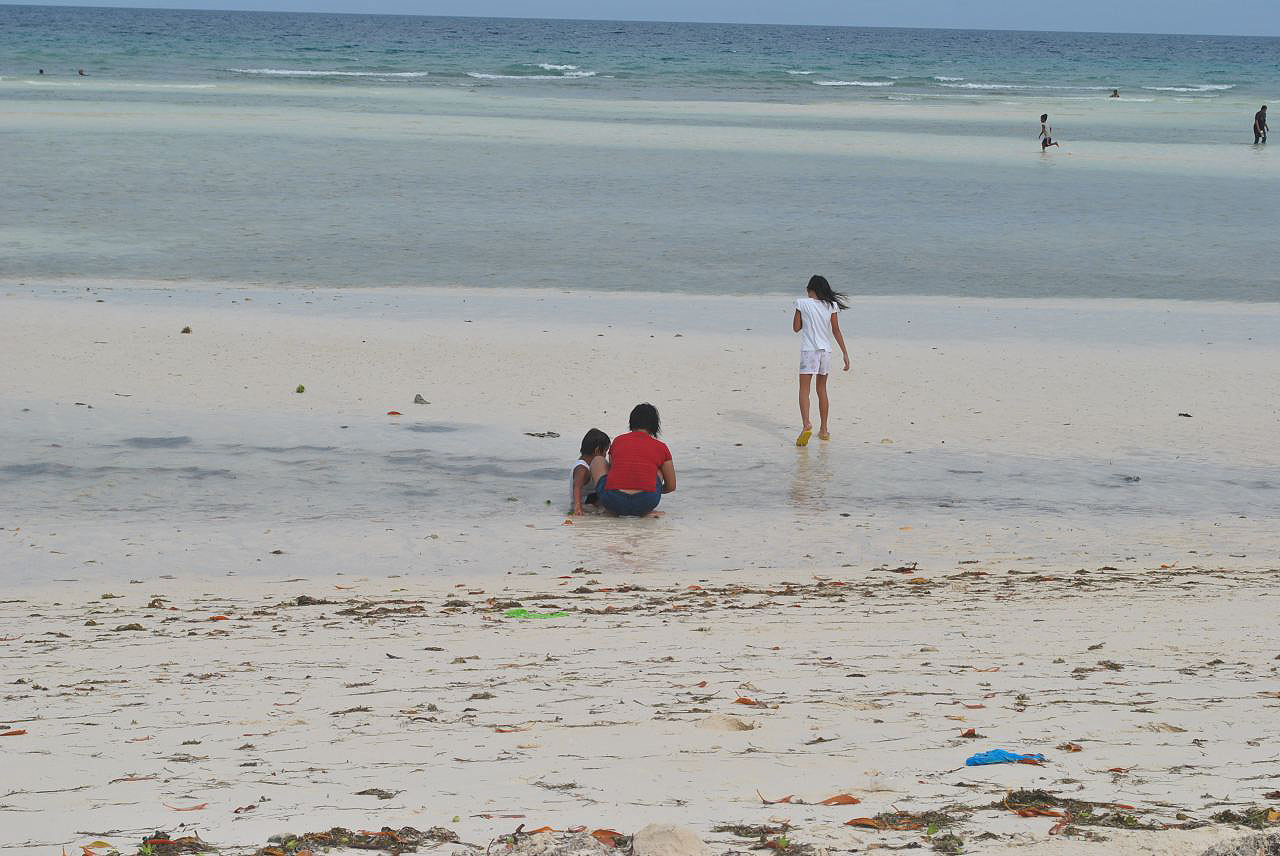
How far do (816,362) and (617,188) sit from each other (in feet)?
59.5

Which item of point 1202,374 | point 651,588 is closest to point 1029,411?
point 1202,374

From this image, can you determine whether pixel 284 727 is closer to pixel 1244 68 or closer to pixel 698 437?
pixel 698 437

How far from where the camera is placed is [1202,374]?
14.0 metres

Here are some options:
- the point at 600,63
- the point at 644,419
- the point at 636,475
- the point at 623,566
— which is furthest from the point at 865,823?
the point at 600,63

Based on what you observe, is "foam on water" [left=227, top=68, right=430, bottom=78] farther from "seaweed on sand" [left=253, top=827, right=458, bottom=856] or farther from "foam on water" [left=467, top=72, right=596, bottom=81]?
"seaweed on sand" [left=253, top=827, right=458, bottom=856]

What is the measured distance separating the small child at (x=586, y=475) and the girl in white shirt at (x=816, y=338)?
7.22 feet

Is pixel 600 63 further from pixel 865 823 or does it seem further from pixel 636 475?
pixel 865 823

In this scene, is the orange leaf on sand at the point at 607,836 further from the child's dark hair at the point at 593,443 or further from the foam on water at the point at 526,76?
the foam on water at the point at 526,76

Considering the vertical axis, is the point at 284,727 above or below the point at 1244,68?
below

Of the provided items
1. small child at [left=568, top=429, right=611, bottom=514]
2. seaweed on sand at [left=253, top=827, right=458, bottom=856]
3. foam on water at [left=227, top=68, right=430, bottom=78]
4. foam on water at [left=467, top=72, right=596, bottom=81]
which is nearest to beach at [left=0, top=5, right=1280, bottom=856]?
seaweed on sand at [left=253, top=827, right=458, bottom=856]

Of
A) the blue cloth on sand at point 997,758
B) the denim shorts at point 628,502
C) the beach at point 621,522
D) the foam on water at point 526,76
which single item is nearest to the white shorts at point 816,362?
the beach at point 621,522

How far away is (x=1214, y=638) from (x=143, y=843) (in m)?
4.61

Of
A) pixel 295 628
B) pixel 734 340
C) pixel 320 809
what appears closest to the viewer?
pixel 320 809

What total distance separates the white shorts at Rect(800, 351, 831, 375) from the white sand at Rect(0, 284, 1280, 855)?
68 cm
